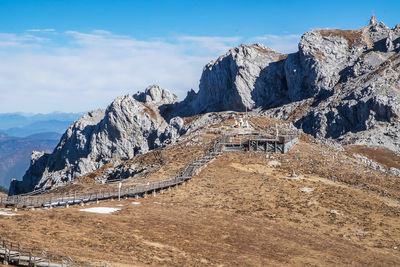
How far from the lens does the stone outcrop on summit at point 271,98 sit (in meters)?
139

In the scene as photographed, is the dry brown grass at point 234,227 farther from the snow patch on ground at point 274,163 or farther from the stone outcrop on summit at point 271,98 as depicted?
the stone outcrop on summit at point 271,98

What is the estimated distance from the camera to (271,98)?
18200 centimetres

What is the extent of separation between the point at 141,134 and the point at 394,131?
317 ft

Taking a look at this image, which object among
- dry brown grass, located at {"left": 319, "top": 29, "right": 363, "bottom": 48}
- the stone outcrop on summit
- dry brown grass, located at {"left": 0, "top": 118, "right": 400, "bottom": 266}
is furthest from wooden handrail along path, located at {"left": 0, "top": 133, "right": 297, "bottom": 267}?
dry brown grass, located at {"left": 319, "top": 29, "right": 363, "bottom": 48}

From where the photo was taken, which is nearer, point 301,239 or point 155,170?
point 301,239

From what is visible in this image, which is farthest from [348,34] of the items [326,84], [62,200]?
[62,200]

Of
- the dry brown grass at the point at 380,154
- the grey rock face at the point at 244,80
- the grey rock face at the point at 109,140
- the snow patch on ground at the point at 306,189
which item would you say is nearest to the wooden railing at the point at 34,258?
the snow patch on ground at the point at 306,189

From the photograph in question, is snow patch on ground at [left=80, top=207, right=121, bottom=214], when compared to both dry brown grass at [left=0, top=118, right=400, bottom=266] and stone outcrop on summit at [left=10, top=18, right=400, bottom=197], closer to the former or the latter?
dry brown grass at [left=0, top=118, right=400, bottom=266]

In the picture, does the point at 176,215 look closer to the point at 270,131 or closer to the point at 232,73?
the point at 270,131

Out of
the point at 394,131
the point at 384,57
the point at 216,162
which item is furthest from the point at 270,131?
the point at 384,57

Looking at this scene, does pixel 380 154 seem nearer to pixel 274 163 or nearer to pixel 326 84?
pixel 274 163

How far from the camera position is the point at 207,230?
4447 centimetres

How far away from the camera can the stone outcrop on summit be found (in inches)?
5468

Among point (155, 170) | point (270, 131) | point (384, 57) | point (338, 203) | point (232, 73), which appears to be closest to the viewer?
point (338, 203)
